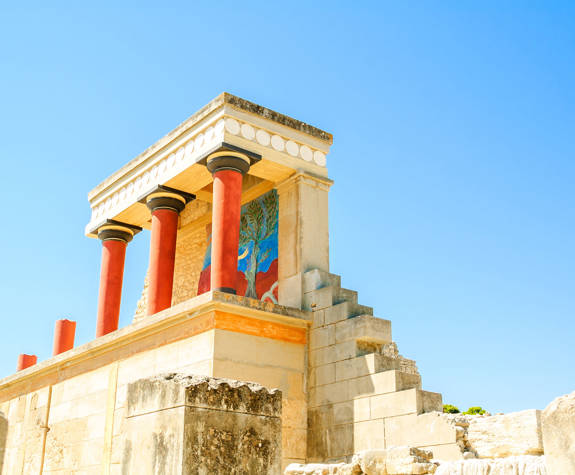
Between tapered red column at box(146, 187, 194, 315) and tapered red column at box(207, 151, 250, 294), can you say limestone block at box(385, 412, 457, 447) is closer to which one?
tapered red column at box(207, 151, 250, 294)

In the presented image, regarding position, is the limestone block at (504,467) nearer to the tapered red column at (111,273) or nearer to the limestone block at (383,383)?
the limestone block at (383,383)

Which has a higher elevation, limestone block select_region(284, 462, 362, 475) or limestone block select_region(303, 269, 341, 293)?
limestone block select_region(303, 269, 341, 293)

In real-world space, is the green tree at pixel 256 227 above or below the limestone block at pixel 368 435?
above

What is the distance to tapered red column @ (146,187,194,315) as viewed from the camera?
1243 centimetres

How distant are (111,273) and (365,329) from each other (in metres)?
6.55

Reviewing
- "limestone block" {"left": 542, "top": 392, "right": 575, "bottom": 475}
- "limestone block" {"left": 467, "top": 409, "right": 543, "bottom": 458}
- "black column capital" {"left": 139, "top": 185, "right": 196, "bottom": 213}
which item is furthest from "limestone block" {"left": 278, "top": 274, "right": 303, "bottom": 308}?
"limestone block" {"left": 542, "top": 392, "right": 575, "bottom": 475}

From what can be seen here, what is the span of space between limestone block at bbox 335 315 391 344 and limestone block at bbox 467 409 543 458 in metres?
2.13

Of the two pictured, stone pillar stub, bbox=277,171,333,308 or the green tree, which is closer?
stone pillar stub, bbox=277,171,333,308

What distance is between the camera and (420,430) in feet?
27.2

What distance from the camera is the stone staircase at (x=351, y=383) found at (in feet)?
28.8

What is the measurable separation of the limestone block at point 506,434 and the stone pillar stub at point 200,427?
266 cm

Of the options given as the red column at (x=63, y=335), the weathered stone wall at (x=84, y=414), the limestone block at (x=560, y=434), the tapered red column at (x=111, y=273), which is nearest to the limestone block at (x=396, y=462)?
the limestone block at (x=560, y=434)

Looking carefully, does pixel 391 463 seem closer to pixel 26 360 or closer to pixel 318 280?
pixel 318 280

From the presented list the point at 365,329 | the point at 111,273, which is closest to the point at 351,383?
the point at 365,329
